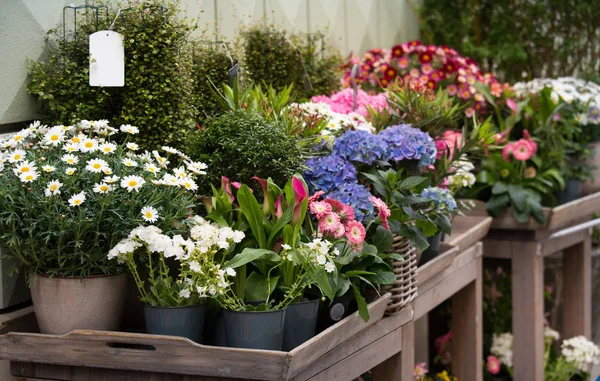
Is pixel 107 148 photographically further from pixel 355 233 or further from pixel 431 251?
pixel 431 251

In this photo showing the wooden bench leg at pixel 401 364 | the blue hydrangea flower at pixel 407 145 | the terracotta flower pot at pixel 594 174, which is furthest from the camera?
the terracotta flower pot at pixel 594 174

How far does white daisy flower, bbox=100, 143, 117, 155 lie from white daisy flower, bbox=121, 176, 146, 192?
0.10m

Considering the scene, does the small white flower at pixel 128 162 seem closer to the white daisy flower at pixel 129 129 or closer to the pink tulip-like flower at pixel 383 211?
Result: the white daisy flower at pixel 129 129

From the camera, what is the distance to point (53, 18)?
6.73ft

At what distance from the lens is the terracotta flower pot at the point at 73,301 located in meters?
1.76

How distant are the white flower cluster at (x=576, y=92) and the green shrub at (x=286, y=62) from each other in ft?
3.46

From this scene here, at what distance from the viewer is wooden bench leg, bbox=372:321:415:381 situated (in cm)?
241

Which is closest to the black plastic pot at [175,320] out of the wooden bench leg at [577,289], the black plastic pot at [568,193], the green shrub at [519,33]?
the black plastic pot at [568,193]

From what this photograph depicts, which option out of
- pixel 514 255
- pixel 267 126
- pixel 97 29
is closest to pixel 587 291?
pixel 514 255

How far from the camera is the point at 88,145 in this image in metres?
1.80

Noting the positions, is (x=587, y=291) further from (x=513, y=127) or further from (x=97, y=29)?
(x=97, y=29)

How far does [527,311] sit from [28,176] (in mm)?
2344

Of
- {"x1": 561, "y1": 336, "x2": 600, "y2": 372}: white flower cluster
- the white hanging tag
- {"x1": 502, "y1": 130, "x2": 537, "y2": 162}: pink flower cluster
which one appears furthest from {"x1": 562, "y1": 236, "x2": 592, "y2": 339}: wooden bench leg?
the white hanging tag

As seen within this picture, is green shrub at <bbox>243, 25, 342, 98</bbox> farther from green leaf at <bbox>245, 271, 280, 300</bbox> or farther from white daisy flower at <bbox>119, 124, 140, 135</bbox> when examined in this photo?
green leaf at <bbox>245, 271, 280, 300</bbox>
